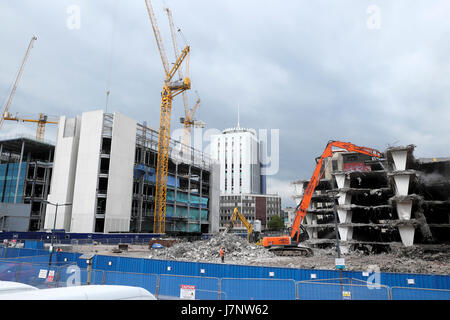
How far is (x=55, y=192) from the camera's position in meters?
62.2

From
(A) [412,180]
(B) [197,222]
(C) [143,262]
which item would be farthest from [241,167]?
(C) [143,262]

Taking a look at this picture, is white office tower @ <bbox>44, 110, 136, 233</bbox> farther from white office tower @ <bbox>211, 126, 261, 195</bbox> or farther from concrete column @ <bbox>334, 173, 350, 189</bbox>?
white office tower @ <bbox>211, 126, 261, 195</bbox>

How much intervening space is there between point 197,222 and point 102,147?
125 feet

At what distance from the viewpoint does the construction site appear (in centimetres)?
3494

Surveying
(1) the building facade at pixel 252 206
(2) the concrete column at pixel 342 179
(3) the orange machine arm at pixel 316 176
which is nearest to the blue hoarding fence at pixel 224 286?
(3) the orange machine arm at pixel 316 176

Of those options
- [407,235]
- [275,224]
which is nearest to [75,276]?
[407,235]

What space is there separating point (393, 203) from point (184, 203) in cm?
5758

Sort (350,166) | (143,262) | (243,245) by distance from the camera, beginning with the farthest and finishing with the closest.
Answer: (350,166) → (243,245) → (143,262)

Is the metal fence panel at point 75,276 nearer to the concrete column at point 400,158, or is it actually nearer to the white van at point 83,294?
the white van at point 83,294

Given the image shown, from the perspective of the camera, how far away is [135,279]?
56.6ft

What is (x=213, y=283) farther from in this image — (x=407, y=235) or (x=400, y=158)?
(x=400, y=158)

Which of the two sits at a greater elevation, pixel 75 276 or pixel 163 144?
pixel 163 144

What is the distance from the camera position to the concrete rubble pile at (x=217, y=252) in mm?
32625
